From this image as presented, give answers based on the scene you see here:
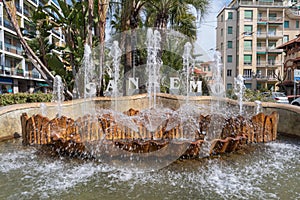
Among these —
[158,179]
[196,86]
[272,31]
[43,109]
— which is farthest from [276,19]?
[158,179]

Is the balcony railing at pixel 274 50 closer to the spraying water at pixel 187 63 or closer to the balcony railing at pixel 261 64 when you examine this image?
the balcony railing at pixel 261 64

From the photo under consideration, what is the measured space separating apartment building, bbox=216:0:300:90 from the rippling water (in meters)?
38.9

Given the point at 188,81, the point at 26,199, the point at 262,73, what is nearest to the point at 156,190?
the point at 26,199

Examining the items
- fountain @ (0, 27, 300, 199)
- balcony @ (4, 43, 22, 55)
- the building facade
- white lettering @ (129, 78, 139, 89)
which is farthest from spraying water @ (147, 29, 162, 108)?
the building facade

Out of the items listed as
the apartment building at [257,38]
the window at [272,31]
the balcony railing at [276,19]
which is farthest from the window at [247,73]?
the balcony railing at [276,19]

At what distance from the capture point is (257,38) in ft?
133

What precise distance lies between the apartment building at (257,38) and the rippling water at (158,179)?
38.9 m

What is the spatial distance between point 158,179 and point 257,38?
141 ft

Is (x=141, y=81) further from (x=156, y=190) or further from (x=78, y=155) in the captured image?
(x=156, y=190)

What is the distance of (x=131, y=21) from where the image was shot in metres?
12.7

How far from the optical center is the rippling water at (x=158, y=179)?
3.14 m

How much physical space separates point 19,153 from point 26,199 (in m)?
2.36

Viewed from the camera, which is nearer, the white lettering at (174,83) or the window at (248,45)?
the white lettering at (174,83)

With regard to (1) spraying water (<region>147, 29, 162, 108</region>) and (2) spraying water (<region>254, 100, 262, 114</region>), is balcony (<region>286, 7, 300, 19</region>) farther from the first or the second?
(2) spraying water (<region>254, 100, 262, 114</region>)
